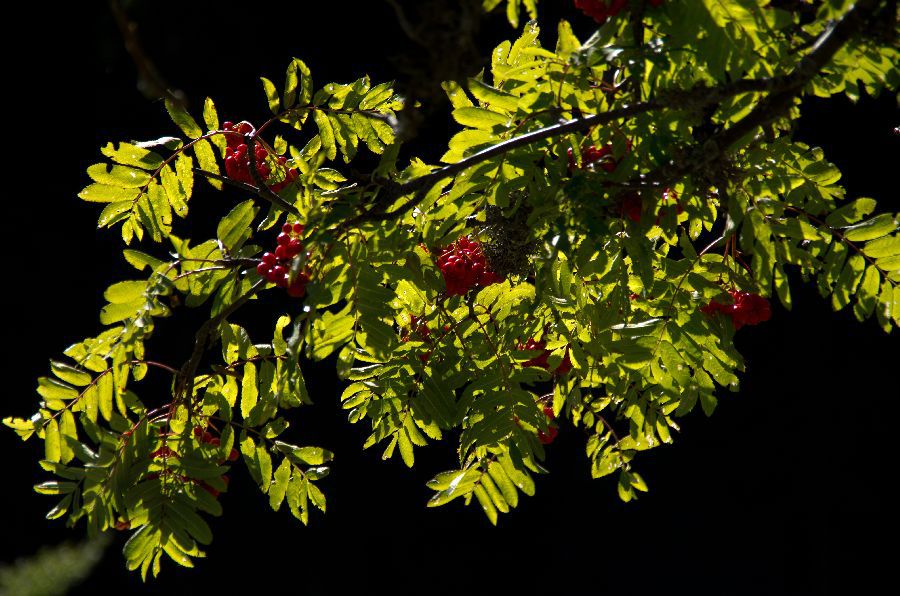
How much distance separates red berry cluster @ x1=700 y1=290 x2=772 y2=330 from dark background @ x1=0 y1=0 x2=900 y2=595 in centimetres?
223

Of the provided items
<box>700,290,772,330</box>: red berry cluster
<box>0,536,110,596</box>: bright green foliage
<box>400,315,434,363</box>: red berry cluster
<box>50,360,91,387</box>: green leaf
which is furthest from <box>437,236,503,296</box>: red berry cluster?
<box>0,536,110,596</box>: bright green foliage

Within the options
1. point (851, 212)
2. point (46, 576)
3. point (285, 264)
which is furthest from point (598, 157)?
point (46, 576)

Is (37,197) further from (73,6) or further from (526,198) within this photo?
(526,198)

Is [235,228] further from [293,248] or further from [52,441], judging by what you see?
[52,441]

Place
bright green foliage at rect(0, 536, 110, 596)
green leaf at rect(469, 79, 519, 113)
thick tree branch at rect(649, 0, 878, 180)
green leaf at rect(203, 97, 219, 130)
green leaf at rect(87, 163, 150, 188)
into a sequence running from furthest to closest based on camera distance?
bright green foliage at rect(0, 536, 110, 596)
green leaf at rect(203, 97, 219, 130)
green leaf at rect(87, 163, 150, 188)
green leaf at rect(469, 79, 519, 113)
thick tree branch at rect(649, 0, 878, 180)

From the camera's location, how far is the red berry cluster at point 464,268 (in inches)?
65.7

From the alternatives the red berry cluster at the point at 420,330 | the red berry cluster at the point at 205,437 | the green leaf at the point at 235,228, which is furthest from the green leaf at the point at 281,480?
the green leaf at the point at 235,228

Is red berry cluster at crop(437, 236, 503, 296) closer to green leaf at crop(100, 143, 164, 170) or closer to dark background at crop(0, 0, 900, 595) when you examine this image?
green leaf at crop(100, 143, 164, 170)

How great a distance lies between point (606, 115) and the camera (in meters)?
1.29

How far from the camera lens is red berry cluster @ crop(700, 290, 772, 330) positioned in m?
1.60

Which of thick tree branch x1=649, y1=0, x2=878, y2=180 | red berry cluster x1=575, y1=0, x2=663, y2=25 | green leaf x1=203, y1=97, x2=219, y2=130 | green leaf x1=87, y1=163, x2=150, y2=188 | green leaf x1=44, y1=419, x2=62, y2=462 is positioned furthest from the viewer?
green leaf x1=203, y1=97, x2=219, y2=130

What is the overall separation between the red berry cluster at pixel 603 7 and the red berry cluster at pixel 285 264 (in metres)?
0.57

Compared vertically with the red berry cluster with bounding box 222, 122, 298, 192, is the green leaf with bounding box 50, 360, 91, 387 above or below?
below

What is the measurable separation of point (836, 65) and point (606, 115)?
0.37 meters
